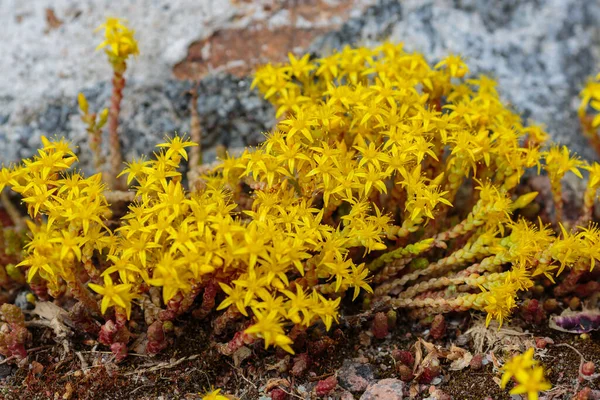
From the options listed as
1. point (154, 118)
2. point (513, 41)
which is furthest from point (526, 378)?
point (513, 41)

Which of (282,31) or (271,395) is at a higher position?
(282,31)

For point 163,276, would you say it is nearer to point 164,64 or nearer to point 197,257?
point 197,257

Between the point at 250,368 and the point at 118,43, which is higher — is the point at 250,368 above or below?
below

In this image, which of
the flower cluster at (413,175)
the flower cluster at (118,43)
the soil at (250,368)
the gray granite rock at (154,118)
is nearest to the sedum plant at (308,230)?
the flower cluster at (413,175)

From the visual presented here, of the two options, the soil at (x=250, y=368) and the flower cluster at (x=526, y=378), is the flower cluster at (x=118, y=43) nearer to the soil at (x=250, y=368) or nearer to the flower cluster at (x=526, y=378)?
the soil at (x=250, y=368)

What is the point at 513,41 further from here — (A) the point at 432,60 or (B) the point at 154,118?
(B) the point at 154,118

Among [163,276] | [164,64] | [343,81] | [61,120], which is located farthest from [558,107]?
[61,120]

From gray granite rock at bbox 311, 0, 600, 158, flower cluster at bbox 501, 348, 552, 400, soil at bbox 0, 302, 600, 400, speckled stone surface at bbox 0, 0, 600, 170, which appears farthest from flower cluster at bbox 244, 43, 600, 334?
gray granite rock at bbox 311, 0, 600, 158
